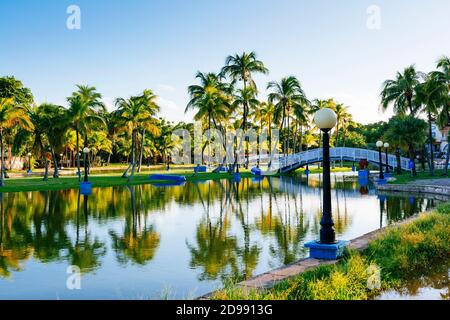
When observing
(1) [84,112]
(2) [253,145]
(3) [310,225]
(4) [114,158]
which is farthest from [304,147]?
(3) [310,225]

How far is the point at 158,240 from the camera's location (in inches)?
468

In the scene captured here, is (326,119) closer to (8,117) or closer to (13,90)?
(8,117)

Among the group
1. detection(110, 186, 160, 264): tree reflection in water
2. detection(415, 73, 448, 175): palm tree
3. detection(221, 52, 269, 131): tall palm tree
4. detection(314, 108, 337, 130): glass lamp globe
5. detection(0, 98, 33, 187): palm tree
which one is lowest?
detection(110, 186, 160, 264): tree reflection in water

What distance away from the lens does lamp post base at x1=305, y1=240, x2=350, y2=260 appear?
8438 mm

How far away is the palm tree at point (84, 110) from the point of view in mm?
37844

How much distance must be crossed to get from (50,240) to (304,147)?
292ft

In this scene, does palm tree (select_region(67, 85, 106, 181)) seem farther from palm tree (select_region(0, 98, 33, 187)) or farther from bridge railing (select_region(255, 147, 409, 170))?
bridge railing (select_region(255, 147, 409, 170))

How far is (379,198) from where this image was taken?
73.2 ft

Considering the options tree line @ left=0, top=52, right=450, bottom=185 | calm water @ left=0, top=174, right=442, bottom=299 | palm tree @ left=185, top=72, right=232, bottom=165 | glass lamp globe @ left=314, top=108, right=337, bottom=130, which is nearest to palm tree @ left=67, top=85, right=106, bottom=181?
tree line @ left=0, top=52, right=450, bottom=185

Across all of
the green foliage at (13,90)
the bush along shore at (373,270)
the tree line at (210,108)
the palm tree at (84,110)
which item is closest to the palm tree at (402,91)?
the tree line at (210,108)

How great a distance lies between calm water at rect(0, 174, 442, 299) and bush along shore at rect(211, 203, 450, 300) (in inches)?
58.6

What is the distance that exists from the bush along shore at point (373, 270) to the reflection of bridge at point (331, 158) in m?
34.0

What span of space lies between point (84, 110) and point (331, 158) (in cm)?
2649

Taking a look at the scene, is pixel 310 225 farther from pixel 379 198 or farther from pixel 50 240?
pixel 379 198
